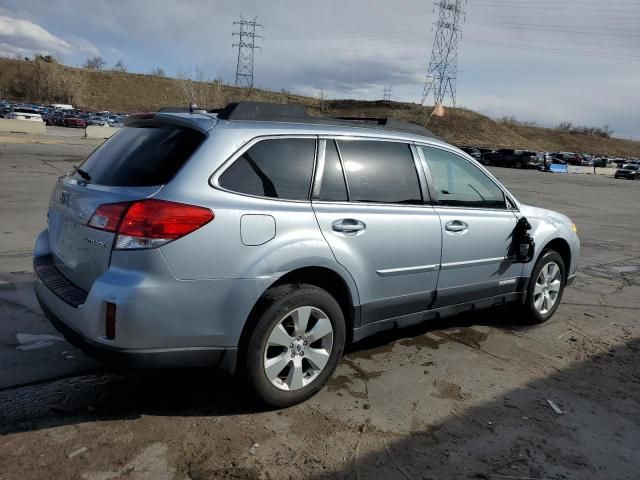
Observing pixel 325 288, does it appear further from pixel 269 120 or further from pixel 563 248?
pixel 563 248

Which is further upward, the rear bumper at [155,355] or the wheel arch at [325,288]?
the wheel arch at [325,288]

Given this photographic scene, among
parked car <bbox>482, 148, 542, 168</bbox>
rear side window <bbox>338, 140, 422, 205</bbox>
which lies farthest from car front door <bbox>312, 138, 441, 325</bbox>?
parked car <bbox>482, 148, 542, 168</bbox>

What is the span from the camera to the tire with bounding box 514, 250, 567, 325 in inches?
207

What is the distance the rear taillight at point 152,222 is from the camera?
2898 millimetres

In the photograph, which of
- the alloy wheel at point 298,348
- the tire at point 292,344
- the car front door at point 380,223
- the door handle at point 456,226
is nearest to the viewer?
the tire at point 292,344

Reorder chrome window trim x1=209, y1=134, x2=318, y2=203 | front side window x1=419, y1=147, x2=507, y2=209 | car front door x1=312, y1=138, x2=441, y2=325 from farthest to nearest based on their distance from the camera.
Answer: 1. front side window x1=419, y1=147, x2=507, y2=209
2. car front door x1=312, y1=138, x2=441, y2=325
3. chrome window trim x1=209, y1=134, x2=318, y2=203

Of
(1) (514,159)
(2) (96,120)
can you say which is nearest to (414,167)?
(1) (514,159)

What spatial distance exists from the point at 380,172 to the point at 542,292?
2498 mm

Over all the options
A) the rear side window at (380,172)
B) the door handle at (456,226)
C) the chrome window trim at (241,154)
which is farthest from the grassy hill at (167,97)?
the chrome window trim at (241,154)

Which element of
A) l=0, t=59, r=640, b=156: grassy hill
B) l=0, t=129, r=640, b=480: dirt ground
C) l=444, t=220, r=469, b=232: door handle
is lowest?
l=0, t=129, r=640, b=480: dirt ground

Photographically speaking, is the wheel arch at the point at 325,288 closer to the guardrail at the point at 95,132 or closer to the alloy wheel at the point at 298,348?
the alloy wheel at the point at 298,348

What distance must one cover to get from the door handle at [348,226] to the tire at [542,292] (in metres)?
2.34

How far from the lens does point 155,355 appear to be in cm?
297

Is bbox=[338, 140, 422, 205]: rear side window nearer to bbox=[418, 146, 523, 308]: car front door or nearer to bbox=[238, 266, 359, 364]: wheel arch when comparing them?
bbox=[418, 146, 523, 308]: car front door
